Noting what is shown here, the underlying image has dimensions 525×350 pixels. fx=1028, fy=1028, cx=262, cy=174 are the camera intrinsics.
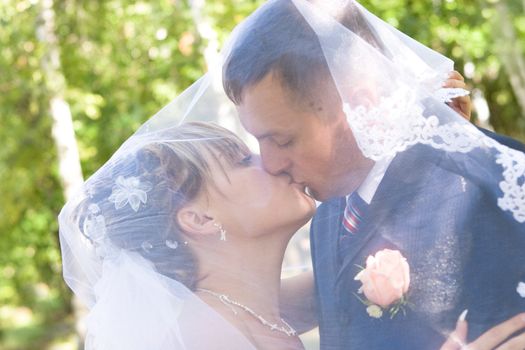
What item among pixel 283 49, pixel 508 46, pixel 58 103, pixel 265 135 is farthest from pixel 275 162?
pixel 58 103

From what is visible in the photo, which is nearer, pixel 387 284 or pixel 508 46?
pixel 387 284

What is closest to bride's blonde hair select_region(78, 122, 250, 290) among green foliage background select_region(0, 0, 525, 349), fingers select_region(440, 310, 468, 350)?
fingers select_region(440, 310, 468, 350)

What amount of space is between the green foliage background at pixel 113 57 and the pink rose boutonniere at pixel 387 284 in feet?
21.6

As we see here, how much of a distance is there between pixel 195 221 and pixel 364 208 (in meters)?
0.52

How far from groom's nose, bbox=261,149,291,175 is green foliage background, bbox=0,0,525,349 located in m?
6.27

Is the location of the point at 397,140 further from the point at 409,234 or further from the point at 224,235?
the point at 224,235

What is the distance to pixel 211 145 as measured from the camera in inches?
113

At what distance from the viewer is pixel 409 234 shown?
2.42 metres

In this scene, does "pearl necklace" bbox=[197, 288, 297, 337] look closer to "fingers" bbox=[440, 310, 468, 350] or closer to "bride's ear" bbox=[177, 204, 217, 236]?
"bride's ear" bbox=[177, 204, 217, 236]

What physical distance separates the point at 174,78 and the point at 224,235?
25.8ft

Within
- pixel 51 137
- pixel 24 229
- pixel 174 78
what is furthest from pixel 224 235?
pixel 24 229

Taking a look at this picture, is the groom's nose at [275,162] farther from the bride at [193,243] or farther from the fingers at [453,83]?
the fingers at [453,83]

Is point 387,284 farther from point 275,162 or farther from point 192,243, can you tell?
point 192,243

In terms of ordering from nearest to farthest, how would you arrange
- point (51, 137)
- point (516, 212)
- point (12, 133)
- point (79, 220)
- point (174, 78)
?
point (516, 212) < point (79, 220) < point (174, 78) < point (12, 133) < point (51, 137)
